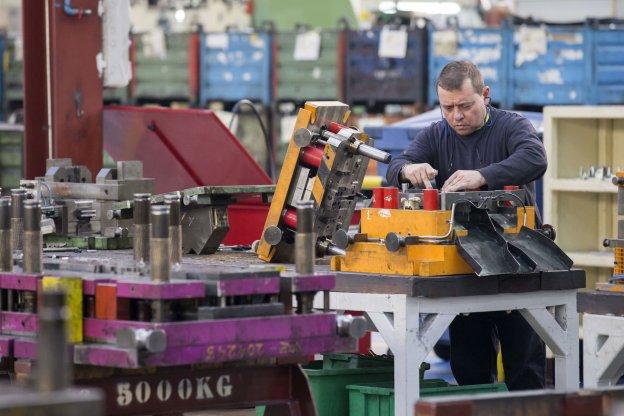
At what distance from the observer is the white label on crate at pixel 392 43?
1367 cm

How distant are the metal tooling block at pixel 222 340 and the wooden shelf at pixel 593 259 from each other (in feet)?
12.4

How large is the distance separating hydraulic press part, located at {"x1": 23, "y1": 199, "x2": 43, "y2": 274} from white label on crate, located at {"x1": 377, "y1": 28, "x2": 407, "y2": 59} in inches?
366

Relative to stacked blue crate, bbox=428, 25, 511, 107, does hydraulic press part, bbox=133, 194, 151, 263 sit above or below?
below

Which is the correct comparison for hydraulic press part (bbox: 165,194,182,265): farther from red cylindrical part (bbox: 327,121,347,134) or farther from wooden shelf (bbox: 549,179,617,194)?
wooden shelf (bbox: 549,179,617,194)

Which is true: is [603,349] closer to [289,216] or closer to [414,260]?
[414,260]

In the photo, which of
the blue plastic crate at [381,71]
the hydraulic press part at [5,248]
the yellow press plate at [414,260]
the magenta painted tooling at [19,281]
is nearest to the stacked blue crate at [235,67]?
the blue plastic crate at [381,71]

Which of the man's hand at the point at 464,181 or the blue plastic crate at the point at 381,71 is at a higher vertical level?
the blue plastic crate at the point at 381,71

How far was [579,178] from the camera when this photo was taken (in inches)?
333

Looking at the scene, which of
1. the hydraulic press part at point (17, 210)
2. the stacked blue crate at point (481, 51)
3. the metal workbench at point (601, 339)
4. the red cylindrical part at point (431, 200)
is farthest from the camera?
the stacked blue crate at point (481, 51)

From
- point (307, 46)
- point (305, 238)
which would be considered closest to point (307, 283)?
point (305, 238)

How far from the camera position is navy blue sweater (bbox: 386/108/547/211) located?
5867 millimetres

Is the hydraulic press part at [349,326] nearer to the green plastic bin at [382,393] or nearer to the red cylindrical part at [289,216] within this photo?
the green plastic bin at [382,393]

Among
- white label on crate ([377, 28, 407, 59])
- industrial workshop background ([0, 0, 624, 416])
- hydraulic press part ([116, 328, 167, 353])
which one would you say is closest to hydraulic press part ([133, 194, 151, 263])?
industrial workshop background ([0, 0, 624, 416])

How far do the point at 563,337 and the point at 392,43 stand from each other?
823 cm
